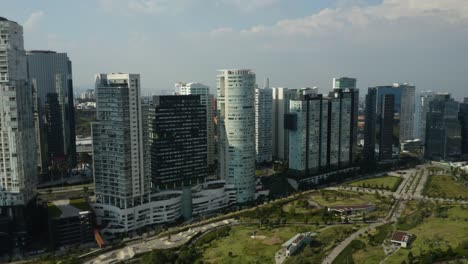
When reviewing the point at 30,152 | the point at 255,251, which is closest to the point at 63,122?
the point at 30,152

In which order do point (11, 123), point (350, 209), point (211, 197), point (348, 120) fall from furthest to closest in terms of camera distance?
1. point (348, 120)
2. point (211, 197)
3. point (350, 209)
4. point (11, 123)

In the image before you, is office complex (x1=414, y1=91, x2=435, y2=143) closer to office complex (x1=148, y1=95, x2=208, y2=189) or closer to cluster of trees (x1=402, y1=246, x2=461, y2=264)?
office complex (x1=148, y1=95, x2=208, y2=189)

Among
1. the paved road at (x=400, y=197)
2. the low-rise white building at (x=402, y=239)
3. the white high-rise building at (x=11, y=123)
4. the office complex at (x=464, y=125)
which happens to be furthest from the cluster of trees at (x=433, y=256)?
the office complex at (x=464, y=125)

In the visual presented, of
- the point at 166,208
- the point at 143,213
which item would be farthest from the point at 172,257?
the point at 166,208

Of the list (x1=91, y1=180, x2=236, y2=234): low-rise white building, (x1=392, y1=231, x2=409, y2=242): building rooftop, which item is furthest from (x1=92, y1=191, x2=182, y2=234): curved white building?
(x1=392, y1=231, x2=409, y2=242): building rooftop

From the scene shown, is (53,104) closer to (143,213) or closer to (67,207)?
(67,207)

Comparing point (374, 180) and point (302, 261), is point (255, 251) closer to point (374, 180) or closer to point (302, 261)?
point (302, 261)
